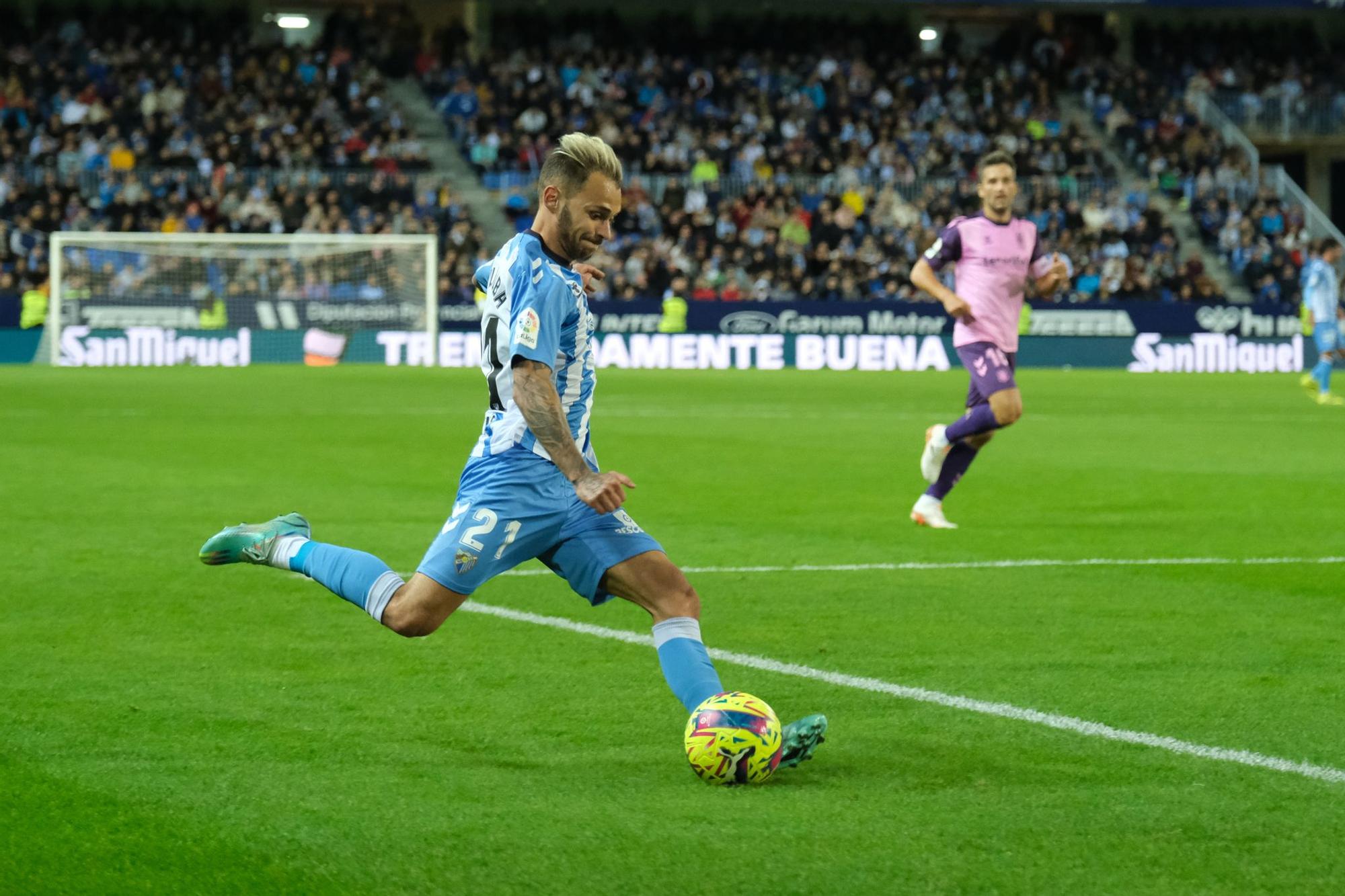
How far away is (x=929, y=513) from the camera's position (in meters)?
11.0

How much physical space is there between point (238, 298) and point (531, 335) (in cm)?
3024

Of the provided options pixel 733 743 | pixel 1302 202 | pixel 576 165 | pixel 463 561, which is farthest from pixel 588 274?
pixel 1302 202

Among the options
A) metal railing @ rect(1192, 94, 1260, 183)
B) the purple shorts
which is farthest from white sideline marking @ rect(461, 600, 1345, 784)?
metal railing @ rect(1192, 94, 1260, 183)

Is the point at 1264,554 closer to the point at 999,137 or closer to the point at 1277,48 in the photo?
the point at 999,137

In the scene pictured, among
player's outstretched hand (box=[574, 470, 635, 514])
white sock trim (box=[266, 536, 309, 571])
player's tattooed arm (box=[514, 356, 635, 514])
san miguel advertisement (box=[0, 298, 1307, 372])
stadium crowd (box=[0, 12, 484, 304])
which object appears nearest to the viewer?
player's outstretched hand (box=[574, 470, 635, 514])

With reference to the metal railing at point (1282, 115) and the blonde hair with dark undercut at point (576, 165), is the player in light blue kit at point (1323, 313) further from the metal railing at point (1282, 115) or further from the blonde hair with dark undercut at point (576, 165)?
the blonde hair with dark undercut at point (576, 165)

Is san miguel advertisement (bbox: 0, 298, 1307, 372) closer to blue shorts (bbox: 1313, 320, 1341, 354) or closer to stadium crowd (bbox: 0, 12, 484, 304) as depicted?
stadium crowd (bbox: 0, 12, 484, 304)

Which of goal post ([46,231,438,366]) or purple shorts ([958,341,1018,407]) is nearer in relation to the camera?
purple shorts ([958,341,1018,407])

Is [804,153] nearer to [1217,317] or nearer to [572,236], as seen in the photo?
[1217,317]

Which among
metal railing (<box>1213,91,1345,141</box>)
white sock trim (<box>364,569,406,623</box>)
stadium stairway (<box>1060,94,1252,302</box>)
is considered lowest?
white sock trim (<box>364,569,406,623</box>)

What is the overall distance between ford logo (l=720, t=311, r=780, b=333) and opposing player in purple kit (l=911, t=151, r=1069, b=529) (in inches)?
956

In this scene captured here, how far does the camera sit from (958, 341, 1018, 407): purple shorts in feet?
36.3

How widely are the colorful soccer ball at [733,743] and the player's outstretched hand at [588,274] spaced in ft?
3.91

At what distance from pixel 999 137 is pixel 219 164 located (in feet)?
56.7
